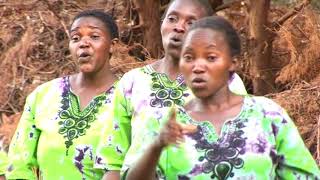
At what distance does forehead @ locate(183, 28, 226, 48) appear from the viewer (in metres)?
2.99

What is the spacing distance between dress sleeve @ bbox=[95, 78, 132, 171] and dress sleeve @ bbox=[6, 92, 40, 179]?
589 mm

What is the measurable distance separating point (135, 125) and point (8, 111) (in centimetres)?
390

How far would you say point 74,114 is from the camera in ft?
13.2

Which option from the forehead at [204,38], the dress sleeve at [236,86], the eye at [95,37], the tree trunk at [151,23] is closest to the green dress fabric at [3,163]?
the eye at [95,37]

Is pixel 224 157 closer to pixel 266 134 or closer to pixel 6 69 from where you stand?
pixel 266 134

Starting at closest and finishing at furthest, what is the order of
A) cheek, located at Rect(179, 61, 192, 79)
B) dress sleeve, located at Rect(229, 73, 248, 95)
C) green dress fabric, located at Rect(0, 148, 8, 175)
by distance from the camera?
1. cheek, located at Rect(179, 61, 192, 79)
2. dress sleeve, located at Rect(229, 73, 248, 95)
3. green dress fabric, located at Rect(0, 148, 8, 175)

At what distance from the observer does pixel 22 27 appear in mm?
7504

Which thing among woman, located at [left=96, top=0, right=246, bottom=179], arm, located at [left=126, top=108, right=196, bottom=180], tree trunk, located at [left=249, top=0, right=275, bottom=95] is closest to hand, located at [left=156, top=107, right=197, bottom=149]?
arm, located at [left=126, top=108, right=196, bottom=180]

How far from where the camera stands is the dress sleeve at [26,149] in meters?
4.05

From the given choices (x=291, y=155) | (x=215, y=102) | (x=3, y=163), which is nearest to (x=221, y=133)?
(x=215, y=102)

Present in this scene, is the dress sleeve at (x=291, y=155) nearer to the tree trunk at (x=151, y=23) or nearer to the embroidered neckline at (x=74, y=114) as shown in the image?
the embroidered neckline at (x=74, y=114)

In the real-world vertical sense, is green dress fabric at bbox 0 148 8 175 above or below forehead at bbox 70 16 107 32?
below

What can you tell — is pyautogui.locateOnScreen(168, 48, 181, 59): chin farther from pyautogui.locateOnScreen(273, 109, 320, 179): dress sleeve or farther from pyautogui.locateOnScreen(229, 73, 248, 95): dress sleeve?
pyautogui.locateOnScreen(273, 109, 320, 179): dress sleeve

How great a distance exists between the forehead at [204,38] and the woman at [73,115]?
106 cm
